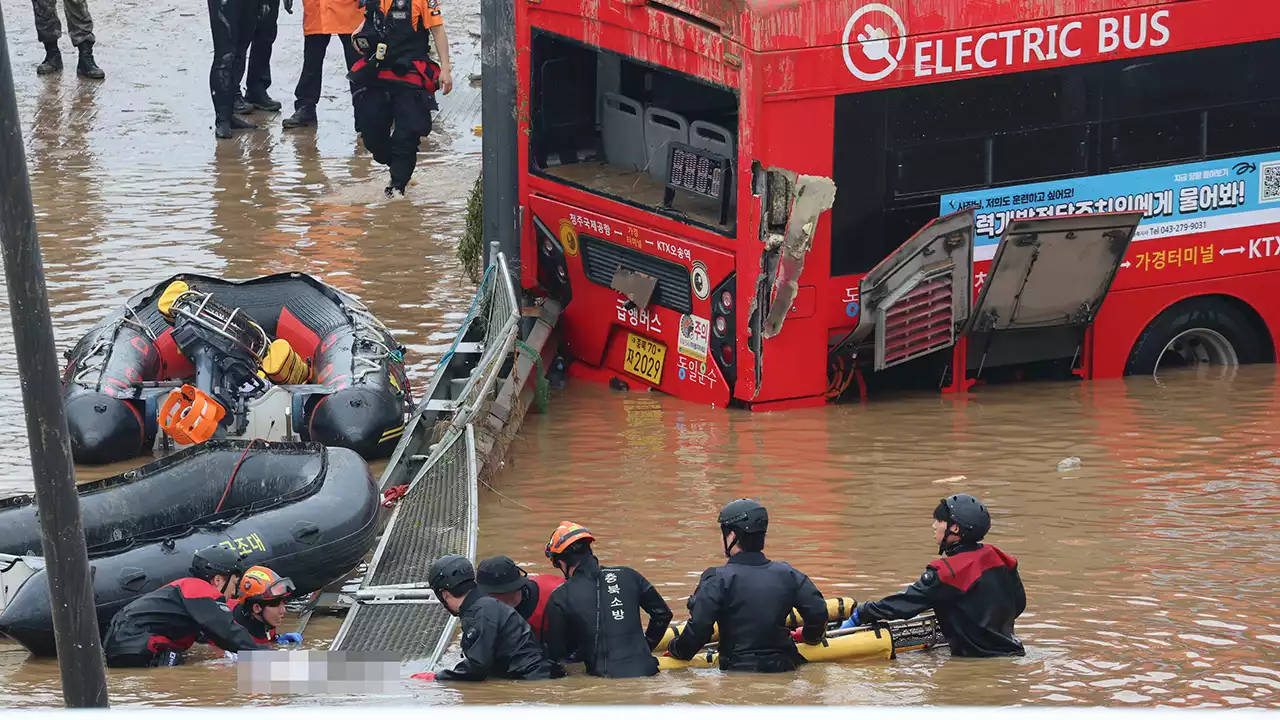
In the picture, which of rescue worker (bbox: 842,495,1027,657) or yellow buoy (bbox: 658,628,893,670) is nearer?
rescue worker (bbox: 842,495,1027,657)

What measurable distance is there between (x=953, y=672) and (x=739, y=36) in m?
5.15

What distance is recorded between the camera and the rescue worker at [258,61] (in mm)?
21188

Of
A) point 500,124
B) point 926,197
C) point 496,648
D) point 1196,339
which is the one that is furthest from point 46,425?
point 1196,339

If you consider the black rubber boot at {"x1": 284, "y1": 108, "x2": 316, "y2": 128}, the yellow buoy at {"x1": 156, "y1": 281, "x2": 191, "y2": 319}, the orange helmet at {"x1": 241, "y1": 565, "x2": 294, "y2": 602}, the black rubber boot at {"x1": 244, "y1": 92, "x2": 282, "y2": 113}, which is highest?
the black rubber boot at {"x1": 244, "y1": 92, "x2": 282, "y2": 113}

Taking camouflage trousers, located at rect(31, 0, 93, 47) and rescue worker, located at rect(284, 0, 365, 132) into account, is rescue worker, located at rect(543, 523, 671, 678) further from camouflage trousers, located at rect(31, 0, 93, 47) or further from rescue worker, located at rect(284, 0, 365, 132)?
camouflage trousers, located at rect(31, 0, 93, 47)

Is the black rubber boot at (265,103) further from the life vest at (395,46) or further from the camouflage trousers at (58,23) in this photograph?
the life vest at (395,46)

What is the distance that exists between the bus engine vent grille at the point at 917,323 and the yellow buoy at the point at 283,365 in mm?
3631

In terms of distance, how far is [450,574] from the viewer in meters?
7.96

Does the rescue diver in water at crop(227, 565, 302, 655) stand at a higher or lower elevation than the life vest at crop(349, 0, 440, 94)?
lower

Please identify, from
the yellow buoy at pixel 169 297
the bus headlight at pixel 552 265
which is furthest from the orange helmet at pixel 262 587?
the bus headlight at pixel 552 265

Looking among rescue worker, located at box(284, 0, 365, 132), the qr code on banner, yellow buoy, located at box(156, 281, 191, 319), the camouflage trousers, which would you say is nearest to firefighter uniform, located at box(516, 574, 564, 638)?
yellow buoy, located at box(156, 281, 191, 319)

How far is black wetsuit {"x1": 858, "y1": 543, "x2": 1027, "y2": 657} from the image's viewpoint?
26.2ft

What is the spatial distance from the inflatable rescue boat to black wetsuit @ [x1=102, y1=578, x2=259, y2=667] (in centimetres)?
337

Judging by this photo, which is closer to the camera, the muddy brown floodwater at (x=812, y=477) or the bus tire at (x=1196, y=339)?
the muddy brown floodwater at (x=812, y=477)
